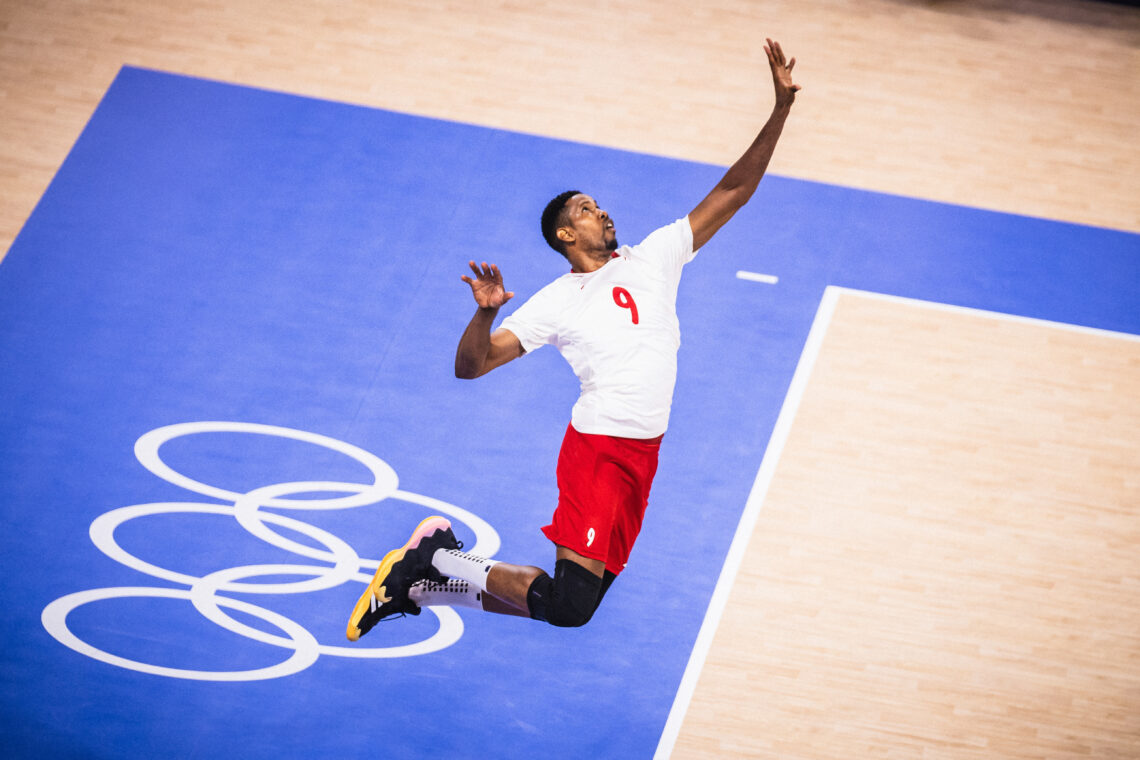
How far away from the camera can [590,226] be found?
6.30 metres

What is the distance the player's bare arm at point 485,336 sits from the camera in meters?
5.57

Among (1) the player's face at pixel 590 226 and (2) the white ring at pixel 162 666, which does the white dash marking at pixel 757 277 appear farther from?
(2) the white ring at pixel 162 666

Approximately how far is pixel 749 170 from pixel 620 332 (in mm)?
1104

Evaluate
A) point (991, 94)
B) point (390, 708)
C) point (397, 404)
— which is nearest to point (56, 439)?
point (397, 404)

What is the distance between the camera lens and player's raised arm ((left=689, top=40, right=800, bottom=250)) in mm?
6086

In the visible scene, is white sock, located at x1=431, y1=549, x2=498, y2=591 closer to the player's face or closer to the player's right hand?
the player's right hand

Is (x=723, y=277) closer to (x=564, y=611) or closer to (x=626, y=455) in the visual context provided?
(x=626, y=455)

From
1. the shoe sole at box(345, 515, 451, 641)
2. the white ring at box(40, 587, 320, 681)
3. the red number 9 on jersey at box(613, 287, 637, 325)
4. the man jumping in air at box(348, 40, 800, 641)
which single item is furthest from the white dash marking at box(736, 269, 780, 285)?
the white ring at box(40, 587, 320, 681)

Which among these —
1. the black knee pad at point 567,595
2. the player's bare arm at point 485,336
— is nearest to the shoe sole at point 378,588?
the black knee pad at point 567,595

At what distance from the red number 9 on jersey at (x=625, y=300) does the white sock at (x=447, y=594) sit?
1.70 meters

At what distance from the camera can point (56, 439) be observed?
25.9 feet

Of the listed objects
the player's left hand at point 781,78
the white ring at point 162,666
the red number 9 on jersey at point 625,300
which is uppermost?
the player's left hand at point 781,78

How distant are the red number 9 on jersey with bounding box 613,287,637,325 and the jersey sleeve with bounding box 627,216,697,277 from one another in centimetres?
25

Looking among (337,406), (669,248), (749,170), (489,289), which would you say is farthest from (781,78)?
(337,406)
